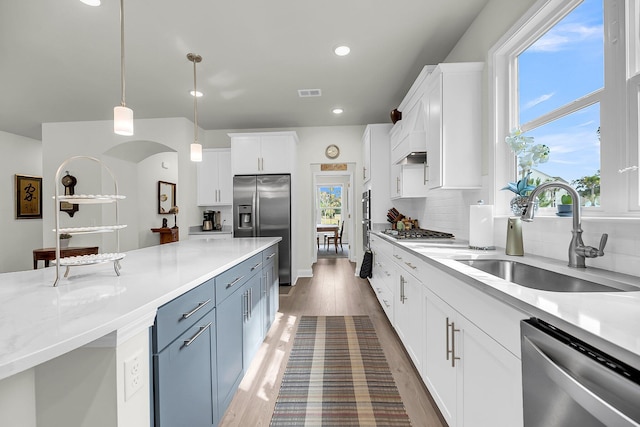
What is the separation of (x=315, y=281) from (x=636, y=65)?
454 cm

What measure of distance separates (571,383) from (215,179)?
5383 millimetres

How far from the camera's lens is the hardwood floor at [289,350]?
1.76 m

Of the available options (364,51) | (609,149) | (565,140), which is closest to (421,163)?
(364,51)

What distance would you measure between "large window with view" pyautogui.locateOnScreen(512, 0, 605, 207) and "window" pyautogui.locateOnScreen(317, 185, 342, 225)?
9569 mm

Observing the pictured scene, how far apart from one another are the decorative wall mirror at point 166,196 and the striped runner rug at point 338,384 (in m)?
5.38

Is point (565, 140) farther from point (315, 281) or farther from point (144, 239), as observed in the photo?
point (144, 239)

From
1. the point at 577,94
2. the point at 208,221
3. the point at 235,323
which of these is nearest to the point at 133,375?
the point at 235,323

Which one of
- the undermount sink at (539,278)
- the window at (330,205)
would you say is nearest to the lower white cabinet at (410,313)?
the undermount sink at (539,278)

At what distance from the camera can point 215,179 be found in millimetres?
5340

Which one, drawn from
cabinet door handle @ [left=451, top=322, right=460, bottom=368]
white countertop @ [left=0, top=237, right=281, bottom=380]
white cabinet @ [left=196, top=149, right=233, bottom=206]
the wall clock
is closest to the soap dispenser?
cabinet door handle @ [left=451, top=322, right=460, bottom=368]

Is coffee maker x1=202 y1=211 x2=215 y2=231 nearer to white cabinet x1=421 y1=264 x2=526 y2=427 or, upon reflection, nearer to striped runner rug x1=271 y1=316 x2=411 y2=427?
striped runner rug x1=271 y1=316 x2=411 y2=427

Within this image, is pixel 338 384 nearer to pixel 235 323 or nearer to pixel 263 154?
pixel 235 323

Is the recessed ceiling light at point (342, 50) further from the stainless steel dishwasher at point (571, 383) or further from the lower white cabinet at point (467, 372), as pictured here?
the stainless steel dishwasher at point (571, 383)

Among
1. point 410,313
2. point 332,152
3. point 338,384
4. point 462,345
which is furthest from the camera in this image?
point 332,152
